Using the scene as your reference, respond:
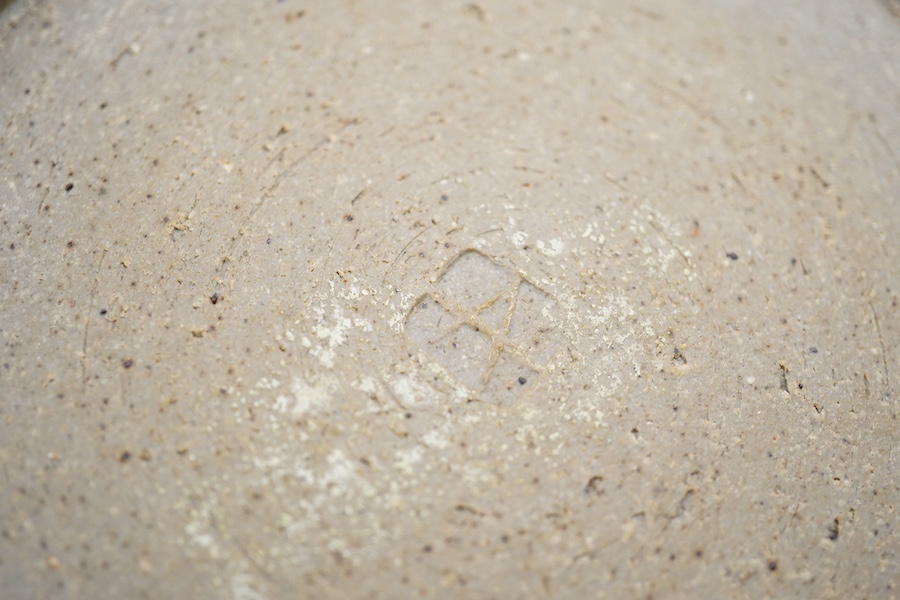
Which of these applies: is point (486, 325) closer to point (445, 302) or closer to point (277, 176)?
point (445, 302)

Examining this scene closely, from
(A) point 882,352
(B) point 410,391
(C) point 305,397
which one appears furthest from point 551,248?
(A) point 882,352

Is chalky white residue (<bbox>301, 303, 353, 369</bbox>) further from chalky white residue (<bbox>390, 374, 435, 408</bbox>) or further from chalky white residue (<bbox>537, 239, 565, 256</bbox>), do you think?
chalky white residue (<bbox>537, 239, 565, 256</bbox>)

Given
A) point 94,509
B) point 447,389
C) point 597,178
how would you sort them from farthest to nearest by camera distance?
1. point 597,178
2. point 447,389
3. point 94,509

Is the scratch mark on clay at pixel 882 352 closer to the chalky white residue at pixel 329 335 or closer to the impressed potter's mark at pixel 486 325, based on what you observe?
the impressed potter's mark at pixel 486 325

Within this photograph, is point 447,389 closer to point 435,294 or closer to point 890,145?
point 435,294

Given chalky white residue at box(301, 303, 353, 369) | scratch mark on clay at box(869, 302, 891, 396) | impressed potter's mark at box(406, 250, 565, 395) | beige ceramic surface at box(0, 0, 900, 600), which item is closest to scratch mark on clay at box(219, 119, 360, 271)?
beige ceramic surface at box(0, 0, 900, 600)

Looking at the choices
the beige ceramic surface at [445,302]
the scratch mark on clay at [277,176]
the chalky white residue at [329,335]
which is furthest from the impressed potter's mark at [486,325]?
the scratch mark on clay at [277,176]

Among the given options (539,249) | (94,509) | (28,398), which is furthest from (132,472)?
(539,249)

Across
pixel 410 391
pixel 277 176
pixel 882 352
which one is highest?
pixel 277 176
